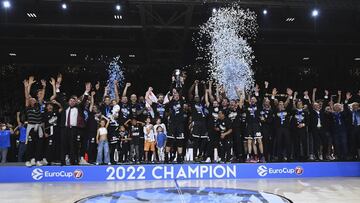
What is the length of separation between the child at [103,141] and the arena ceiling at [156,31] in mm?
5503

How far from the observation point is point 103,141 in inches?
422

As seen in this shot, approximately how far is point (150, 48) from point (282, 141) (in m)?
11.4

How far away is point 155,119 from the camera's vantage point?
11.4 m

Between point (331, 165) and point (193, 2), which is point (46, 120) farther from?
point (331, 165)

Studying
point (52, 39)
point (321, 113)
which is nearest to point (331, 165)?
point (321, 113)

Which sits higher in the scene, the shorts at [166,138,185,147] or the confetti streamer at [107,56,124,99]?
the confetti streamer at [107,56,124,99]

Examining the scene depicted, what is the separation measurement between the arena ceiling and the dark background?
53 millimetres

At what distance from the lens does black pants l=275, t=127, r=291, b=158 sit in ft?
37.0

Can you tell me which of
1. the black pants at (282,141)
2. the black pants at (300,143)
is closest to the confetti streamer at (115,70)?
the black pants at (282,141)

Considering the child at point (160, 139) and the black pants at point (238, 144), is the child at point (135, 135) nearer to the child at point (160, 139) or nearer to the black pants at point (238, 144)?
the child at point (160, 139)

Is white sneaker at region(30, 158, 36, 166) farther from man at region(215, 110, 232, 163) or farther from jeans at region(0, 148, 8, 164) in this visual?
man at region(215, 110, 232, 163)

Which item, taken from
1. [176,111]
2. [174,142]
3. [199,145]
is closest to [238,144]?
[199,145]

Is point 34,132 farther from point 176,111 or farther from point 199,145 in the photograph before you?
point 199,145

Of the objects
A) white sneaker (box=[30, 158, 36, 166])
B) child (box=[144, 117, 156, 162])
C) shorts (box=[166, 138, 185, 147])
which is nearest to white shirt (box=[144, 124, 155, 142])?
child (box=[144, 117, 156, 162])
